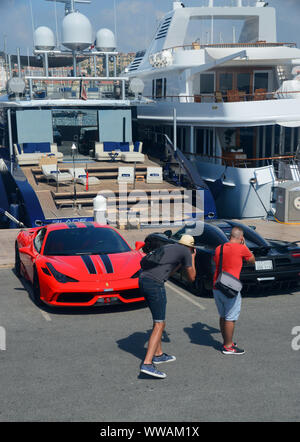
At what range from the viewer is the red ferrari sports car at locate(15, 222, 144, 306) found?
8406mm

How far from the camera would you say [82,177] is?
65.6 feet

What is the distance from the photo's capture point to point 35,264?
9062 millimetres

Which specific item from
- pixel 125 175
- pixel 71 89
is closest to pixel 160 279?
pixel 125 175

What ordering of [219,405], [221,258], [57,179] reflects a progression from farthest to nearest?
[57,179] < [221,258] < [219,405]

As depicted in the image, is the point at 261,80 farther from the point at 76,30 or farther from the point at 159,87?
the point at 76,30

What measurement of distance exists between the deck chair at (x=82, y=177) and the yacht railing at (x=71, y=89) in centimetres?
473

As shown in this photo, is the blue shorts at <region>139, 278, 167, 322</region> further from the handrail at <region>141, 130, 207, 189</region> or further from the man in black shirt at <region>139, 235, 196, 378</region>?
the handrail at <region>141, 130, 207, 189</region>

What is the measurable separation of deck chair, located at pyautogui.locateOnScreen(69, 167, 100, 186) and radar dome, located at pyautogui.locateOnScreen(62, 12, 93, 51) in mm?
9341

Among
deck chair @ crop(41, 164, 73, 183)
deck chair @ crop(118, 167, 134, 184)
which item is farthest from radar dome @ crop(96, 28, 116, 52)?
deck chair @ crop(118, 167, 134, 184)

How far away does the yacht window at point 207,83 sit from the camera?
82.4 feet

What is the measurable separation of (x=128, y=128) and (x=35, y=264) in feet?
52.7

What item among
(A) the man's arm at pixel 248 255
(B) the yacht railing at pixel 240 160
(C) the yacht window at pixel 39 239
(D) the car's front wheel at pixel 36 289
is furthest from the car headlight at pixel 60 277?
(B) the yacht railing at pixel 240 160
